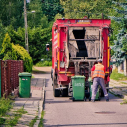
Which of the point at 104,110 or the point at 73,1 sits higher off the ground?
the point at 73,1

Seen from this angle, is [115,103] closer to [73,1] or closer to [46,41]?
[46,41]

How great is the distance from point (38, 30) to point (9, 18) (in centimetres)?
1986

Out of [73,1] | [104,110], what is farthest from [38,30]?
[104,110]

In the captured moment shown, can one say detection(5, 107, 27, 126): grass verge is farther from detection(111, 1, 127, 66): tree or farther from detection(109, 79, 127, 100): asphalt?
detection(111, 1, 127, 66): tree

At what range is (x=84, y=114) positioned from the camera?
12773mm

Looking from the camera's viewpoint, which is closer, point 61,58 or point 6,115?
point 6,115

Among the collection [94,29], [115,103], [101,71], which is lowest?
[115,103]

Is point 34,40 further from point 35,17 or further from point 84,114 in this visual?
point 84,114

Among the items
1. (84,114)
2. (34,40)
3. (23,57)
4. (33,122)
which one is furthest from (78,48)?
(34,40)

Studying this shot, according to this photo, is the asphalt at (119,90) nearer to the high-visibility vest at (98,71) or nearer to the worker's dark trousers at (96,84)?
the worker's dark trousers at (96,84)

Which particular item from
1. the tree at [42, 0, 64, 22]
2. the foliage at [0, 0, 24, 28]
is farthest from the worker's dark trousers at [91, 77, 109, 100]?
the tree at [42, 0, 64, 22]

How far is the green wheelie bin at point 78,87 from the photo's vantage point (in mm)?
17031

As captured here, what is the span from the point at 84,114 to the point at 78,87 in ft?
14.3

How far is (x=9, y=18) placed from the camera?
7206 cm
